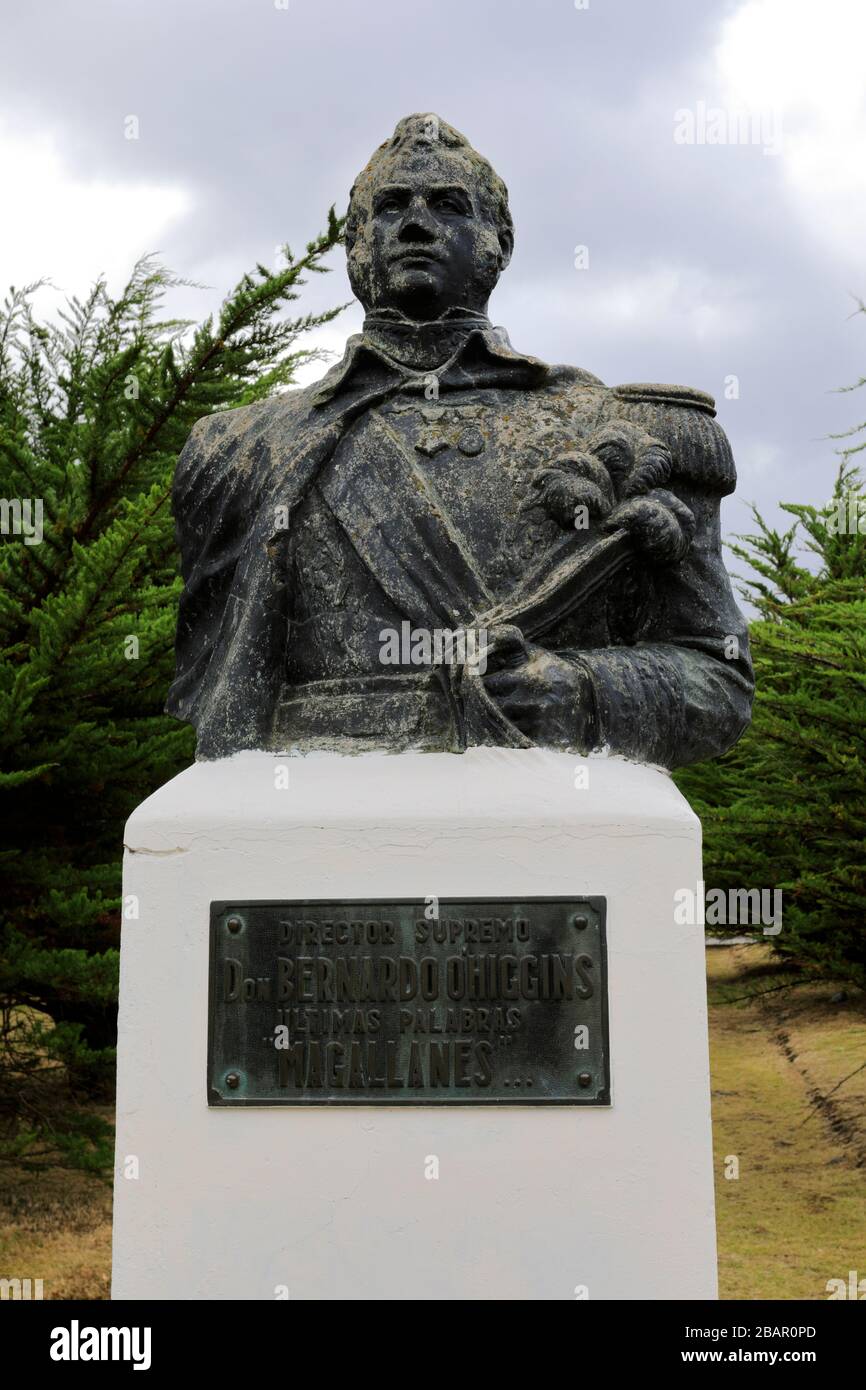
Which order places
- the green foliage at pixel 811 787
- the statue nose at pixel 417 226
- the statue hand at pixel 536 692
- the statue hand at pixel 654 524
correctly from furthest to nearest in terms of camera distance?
the green foliage at pixel 811 787 < the statue nose at pixel 417 226 < the statue hand at pixel 654 524 < the statue hand at pixel 536 692

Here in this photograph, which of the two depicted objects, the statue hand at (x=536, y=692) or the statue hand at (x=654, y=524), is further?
the statue hand at (x=654, y=524)

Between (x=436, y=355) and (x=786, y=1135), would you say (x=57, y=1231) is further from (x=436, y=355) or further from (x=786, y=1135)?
(x=436, y=355)

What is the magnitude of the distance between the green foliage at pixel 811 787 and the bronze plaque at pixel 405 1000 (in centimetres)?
473

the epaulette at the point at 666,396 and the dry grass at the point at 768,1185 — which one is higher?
the epaulette at the point at 666,396

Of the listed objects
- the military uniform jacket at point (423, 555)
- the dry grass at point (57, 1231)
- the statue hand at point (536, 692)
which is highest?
the military uniform jacket at point (423, 555)

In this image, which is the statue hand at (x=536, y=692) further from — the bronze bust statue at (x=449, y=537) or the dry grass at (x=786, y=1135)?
the dry grass at (x=786, y=1135)

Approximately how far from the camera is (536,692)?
3.21 meters

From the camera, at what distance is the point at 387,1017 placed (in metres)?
3.04

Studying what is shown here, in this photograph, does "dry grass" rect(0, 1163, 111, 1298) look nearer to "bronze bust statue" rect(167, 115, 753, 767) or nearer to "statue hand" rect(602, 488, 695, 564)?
"bronze bust statue" rect(167, 115, 753, 767)

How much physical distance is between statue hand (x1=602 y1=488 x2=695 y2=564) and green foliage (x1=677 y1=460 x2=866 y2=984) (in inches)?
164

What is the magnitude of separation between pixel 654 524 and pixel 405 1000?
1156 mm

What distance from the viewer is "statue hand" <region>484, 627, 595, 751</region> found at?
10.5 ft

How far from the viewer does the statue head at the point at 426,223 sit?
11.9 ft

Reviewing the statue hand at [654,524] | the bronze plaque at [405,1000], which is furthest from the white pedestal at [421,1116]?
the statue hand at [654,524]
